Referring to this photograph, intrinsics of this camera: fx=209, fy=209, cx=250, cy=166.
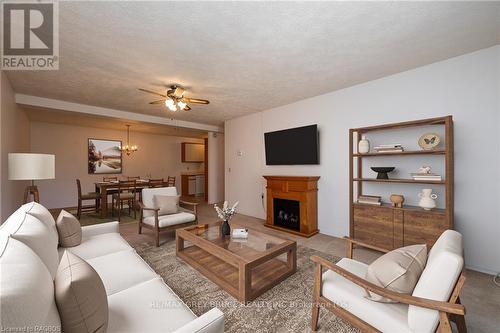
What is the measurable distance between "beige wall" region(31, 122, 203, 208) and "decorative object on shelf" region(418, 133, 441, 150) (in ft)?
24.5

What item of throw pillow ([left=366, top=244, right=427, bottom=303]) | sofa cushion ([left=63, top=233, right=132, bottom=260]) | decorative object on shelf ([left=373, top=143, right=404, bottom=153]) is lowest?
sofa cushion ([left=63, top=233, right=132, bottom=260])

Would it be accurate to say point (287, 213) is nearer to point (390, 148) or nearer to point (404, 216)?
point (404, 216)

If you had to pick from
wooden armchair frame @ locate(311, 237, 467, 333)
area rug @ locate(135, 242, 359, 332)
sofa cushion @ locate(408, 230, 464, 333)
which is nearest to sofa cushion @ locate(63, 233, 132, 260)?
area rug @ locate(135, 242, 359, 332)

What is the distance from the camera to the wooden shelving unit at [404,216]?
2.37 m

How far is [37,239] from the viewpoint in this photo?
1285 millimetres

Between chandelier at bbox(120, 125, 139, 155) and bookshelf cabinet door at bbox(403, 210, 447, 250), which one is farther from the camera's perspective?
chandelier at bbox(120, 125, 139, 155)

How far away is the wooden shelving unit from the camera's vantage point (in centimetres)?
237

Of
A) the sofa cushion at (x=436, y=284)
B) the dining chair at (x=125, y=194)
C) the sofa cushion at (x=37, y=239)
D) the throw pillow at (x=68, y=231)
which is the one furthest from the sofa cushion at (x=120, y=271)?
the dining chair at (x=125, y=194)

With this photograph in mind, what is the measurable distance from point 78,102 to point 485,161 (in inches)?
255

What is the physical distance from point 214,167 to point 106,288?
5.63m

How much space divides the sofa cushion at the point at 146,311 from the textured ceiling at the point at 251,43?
2135 mm

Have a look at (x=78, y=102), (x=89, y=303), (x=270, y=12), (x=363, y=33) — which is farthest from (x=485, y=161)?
(x=78, y=102)

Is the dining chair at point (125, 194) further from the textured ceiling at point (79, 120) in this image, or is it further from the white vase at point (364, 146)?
the white vase at point (364, 146)

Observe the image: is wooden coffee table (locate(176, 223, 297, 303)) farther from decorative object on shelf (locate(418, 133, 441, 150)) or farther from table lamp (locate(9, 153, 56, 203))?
decorative object on shelf (locate(418, 133, 441, 150))
